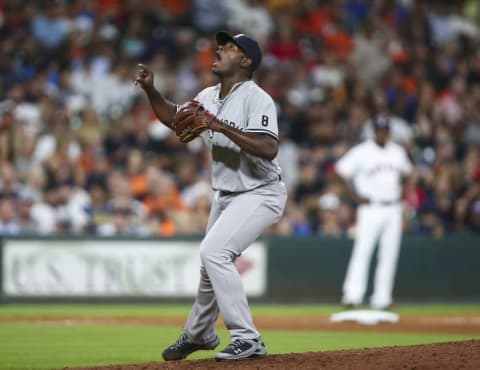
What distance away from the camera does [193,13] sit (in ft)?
61.2

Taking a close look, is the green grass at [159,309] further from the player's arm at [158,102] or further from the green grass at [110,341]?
the player's arm at [158,102]

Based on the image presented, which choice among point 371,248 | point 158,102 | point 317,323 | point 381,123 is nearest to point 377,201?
point 371,248

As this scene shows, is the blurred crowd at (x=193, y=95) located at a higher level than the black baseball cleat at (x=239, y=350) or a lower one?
higher

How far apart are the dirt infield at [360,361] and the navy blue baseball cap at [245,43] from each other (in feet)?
6.74

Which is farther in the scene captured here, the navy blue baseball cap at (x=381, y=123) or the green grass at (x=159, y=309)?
the navy blue baseball cap at (x=381, y=123)

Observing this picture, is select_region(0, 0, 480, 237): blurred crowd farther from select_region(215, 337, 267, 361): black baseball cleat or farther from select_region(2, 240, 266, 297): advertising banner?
select_region(215, 337, 267, 361): black baseball cleat

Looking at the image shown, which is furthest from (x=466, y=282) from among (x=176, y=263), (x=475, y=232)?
(x=176, y=263)

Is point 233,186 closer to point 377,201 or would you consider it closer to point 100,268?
point 377,201

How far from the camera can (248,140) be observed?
21.7ft

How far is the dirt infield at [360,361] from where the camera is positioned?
649 centimetres

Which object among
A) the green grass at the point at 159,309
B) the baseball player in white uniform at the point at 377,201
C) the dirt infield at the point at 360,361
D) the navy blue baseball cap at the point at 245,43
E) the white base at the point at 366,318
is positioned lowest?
the green grass at the point at 159,309

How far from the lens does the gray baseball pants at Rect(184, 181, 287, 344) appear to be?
6750 mm

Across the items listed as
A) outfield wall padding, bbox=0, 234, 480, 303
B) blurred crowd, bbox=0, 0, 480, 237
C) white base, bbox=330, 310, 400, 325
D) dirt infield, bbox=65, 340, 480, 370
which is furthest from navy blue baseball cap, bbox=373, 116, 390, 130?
dirt infield, bbox=65, 340, 480, 370

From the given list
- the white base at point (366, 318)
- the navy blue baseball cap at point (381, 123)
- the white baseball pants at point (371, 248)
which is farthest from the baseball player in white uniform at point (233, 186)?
the navy blue baseball cap at point (381, 123)
